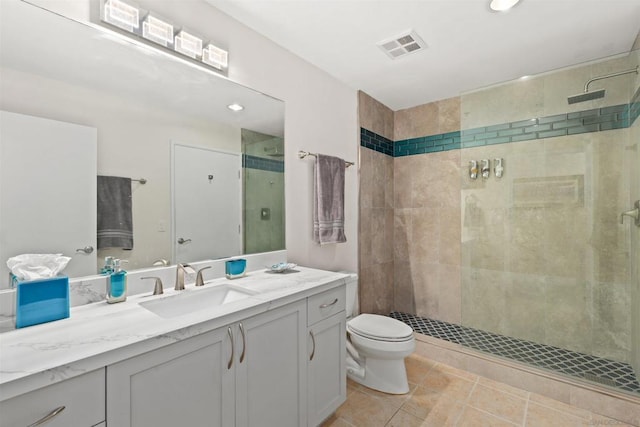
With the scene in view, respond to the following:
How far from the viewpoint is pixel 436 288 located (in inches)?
117

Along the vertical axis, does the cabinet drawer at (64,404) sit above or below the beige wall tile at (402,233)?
below

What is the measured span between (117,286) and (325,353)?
1.04 m

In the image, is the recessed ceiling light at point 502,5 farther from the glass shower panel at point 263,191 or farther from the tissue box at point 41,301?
the tissue box at point 41,301

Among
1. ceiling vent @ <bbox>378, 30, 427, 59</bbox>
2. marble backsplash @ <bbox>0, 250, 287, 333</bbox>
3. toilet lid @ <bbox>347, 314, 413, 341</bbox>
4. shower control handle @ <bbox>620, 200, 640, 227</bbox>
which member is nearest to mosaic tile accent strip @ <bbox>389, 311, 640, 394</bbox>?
toilet lid @ <bbox>347, 314, 413, 341</bbox>

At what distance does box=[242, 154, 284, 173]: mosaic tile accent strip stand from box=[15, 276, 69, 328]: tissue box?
1.04 metres

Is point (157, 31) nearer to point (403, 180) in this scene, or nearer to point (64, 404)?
point (64, 404)

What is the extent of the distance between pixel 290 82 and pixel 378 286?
6.62 feet

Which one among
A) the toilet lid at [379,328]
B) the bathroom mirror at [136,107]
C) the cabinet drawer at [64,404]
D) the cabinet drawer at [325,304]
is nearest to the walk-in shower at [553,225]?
the toilet lid at [379,328]

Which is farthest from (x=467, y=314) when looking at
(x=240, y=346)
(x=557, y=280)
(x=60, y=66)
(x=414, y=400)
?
(x=60, y=66)

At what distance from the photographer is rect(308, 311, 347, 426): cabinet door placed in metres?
1.50

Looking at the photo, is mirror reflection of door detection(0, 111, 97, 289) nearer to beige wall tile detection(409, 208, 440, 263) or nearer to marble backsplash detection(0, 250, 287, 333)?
marble backsplash detection(0, 250, 287, 333)

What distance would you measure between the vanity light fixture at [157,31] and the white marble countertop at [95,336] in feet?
3.85

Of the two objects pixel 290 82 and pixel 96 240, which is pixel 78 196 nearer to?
pixel 96 240

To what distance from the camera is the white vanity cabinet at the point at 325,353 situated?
1.49m
